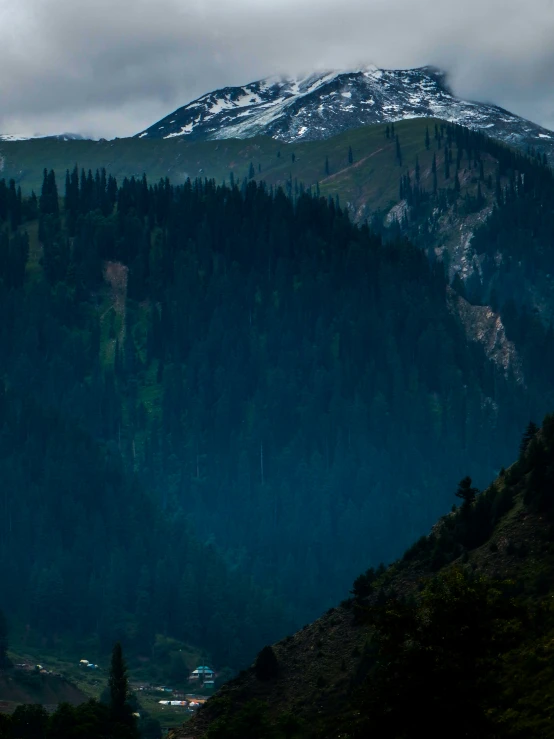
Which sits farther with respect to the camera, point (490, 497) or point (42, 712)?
point (42, 712)

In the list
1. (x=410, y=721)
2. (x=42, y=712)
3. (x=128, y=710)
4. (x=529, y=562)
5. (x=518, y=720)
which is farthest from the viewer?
(x=42, y=712)

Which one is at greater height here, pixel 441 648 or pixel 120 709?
pixel 441 648

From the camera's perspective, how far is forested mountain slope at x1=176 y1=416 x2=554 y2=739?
8194 cm

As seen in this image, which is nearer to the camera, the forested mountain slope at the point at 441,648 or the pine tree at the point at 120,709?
the forested mountain slope at the point at 441,648

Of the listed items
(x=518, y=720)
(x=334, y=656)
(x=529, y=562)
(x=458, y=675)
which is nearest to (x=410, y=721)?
(x=458, y=675)

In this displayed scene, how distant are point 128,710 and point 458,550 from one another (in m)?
40.2

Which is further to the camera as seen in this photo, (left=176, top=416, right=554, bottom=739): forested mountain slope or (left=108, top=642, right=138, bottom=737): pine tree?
(left=108, top=642, right=138, bottom=737): pine tree

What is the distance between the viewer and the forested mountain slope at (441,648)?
8194cm

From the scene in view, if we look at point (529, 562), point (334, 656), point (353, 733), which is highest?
point (529, 562)

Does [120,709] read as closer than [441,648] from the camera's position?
No

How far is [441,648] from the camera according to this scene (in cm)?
8288

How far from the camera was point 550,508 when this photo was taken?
470 feet

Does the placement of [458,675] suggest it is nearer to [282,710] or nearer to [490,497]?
[282,710]

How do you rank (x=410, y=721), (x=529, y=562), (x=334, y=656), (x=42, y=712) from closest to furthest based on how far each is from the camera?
(x=410, y=721), (x=529, y=562), (x=334, y=656), (x=42, y=712)
